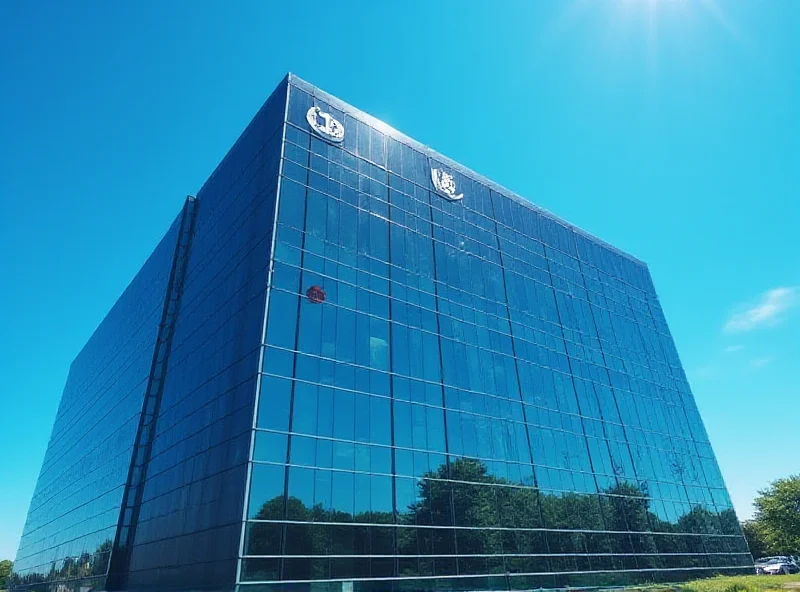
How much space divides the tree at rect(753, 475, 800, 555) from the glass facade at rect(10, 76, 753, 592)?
534 inches

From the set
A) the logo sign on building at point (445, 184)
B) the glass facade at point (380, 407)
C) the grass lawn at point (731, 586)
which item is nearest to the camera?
the grass lawn at point (731, 586)

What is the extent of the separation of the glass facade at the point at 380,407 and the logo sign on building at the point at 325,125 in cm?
15

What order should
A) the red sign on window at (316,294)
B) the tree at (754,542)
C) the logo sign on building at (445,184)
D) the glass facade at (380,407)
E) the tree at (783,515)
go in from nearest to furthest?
the glass facade at (380,407) < the red sign on window at (316,294) < the logo sign on building at (445,184) < the tree at (783,515) < the tree at (754,542)

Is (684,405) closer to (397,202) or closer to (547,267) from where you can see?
(547,267)

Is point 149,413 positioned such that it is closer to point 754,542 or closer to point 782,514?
point 782,514

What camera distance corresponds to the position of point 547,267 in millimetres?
48500

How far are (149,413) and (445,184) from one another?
29.9 m

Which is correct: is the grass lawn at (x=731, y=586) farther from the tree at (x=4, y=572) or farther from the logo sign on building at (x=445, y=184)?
the tree at (x=4, y=572)

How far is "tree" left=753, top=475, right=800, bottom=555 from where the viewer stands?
58.3 metres

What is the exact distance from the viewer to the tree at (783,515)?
58.3 metres

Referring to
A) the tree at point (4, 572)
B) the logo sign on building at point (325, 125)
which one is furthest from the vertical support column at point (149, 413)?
the tree at point (4, 572)

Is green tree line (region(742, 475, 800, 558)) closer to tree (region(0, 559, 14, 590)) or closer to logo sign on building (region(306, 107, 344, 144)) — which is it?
logo sign on building (region(306, 107, 344, 144))

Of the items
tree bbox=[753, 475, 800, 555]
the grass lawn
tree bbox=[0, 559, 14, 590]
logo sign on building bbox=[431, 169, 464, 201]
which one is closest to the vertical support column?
logo sign on building bbox=[431, 169, 464, 201]

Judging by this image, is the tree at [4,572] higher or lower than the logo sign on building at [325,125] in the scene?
lower
